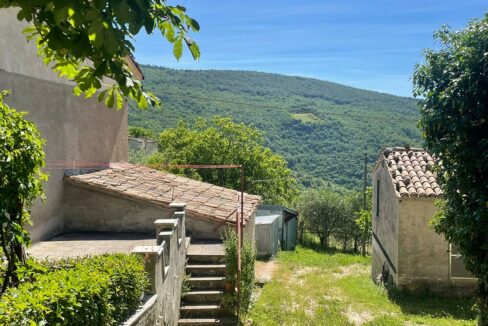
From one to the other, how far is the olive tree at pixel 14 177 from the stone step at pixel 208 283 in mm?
5247

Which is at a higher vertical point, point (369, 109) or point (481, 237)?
point (369, 109)

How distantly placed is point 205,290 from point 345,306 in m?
4.42

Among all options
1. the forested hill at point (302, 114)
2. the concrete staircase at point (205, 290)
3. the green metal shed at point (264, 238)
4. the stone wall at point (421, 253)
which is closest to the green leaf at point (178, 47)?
the concrete staircase at point (205, 290)

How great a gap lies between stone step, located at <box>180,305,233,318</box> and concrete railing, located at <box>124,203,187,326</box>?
0.31 m

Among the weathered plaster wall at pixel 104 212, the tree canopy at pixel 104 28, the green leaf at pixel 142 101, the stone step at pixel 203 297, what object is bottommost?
the stone step at pixel 203 297

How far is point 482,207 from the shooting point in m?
6.07

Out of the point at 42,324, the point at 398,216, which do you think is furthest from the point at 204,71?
the point at 42,324

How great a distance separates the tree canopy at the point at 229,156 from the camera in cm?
2764

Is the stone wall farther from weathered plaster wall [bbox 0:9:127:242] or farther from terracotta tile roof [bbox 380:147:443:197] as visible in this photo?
weathered plaster wall [bbox 0:9:127:242]

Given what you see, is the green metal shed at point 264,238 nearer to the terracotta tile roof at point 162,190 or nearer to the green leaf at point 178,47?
the terracotta tile roof at point 162,190

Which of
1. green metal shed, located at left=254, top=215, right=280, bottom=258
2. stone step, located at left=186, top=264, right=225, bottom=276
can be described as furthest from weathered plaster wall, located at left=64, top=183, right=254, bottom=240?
green metal shed, located at left=254, top=215, right=280, bottom=258

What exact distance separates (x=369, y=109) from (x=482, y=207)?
104 metres

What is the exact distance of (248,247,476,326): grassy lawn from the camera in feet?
34.9

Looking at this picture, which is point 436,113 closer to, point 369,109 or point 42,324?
point 42,324
